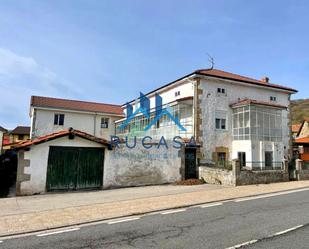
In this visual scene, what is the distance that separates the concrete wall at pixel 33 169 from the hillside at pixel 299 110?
295 feet

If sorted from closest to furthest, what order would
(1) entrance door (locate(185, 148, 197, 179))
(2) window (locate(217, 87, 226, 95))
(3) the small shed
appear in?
(3) the small shed
(1) entrance door (locate(185, 148, 197, 179))
(2) window (locate(217, 87, 226, 95))

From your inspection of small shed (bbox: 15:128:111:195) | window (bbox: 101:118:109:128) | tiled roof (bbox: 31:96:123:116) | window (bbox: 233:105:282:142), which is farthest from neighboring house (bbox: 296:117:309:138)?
small shed (bbox: 15:128:111:195)

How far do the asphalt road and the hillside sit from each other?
294ft

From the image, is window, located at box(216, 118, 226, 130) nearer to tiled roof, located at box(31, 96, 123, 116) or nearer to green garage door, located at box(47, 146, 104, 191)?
green garage door, located at box(47, 146, 104, 191)

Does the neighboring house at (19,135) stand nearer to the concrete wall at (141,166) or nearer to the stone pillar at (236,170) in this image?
the concrete wall at (141,166)

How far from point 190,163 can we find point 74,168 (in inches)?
323

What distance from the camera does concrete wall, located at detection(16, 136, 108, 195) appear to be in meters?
12.4

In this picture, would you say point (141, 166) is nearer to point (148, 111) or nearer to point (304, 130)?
point (148, 111)

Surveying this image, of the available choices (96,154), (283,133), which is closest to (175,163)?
(96,154)

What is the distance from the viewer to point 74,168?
13.6 metres

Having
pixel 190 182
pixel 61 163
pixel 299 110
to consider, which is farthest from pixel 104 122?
pixel 299 110

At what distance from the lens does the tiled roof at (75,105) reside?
97.6 ft

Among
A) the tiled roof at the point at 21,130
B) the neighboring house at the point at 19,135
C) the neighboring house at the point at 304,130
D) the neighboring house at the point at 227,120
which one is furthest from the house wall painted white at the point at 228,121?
the tiled roof at the point at 21,130

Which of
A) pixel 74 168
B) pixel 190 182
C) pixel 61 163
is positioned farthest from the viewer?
pixel 190 182
